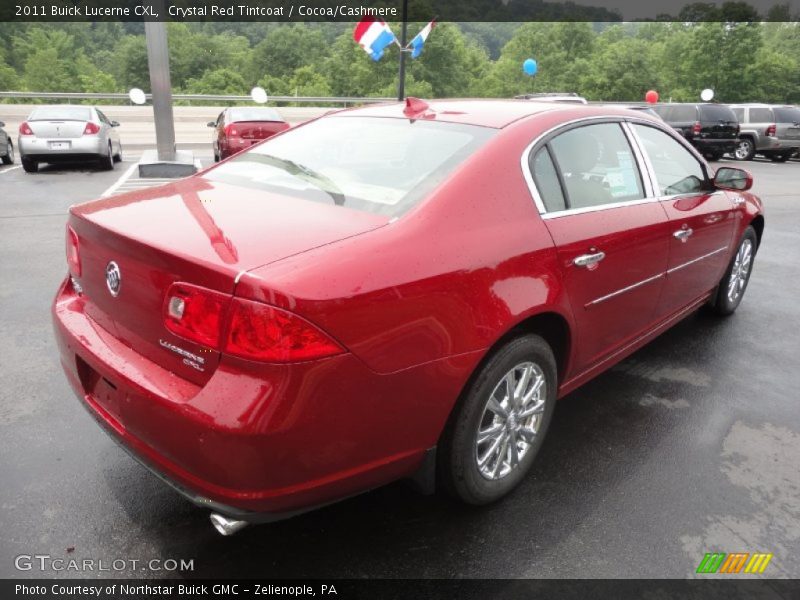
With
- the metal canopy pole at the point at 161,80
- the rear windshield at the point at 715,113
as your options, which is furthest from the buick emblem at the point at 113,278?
the rear windshield at the point at 715,113

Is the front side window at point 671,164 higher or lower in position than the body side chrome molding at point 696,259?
higher

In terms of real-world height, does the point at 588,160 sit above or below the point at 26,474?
above

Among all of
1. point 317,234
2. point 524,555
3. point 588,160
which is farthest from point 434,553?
point 588,160

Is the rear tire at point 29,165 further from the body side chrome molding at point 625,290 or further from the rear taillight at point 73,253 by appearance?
the body side chrome molding at point 625,290

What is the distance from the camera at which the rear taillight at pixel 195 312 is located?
1889 millimetres

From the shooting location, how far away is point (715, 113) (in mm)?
19266

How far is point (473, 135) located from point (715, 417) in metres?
2.10

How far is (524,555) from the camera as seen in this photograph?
7.88 feet

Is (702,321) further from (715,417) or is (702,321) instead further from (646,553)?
(646,553)

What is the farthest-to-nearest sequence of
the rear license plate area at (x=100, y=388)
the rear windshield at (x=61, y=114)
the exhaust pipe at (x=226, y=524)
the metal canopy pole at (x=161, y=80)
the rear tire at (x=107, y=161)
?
1. the rear tire at (x=107, y=161)
2. the rear windshield at (x=61, y=114)
3. the metal canopy pole at (x=161, y=80)
4. the rear license plate area at (x=100, y=388)
5. the exhaust pipe at (x=226, y=524)

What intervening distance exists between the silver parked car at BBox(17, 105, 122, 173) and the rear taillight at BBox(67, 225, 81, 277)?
38.5 ft

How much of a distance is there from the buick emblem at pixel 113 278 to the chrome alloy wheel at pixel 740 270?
4.30 metres

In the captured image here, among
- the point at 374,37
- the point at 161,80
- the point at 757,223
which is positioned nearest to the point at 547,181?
the point at 757,223

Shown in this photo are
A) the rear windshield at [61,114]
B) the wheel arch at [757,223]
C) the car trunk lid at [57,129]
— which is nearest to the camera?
the wheel arch at [757,223]
